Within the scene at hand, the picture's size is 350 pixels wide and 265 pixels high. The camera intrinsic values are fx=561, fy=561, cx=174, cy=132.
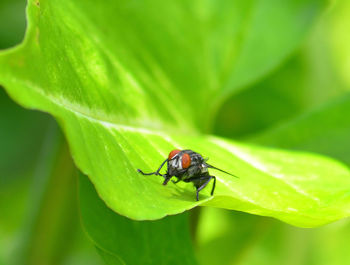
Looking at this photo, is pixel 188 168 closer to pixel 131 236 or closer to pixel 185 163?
pixel 185 163

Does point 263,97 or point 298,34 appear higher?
point 298,34

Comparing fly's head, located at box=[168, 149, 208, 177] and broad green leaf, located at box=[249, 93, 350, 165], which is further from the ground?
fly's head, located at box=[168, 149, 208, 177]

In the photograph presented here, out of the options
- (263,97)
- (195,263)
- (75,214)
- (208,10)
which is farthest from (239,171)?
(263,97)

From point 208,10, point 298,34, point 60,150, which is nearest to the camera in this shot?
point 60,150

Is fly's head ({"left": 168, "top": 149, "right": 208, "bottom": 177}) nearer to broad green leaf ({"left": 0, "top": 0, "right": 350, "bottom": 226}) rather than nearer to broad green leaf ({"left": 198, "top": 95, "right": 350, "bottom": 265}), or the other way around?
broad green leaf ({"left": 0, "top": 0, "right": 350, "bottom": 226})

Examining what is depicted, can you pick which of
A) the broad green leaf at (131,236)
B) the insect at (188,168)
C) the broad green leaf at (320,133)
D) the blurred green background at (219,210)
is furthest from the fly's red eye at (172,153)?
the broad green leaf at (320,133)

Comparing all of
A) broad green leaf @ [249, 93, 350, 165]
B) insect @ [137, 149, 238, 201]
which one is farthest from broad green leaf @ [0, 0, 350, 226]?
broad green leaf @ [249, 93, 350, 165]

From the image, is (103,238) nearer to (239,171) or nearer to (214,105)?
(239,171)

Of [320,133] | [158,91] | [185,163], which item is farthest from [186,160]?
[320,133]
